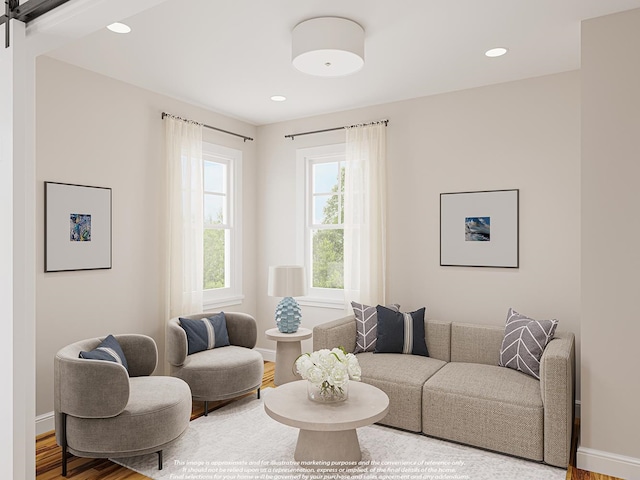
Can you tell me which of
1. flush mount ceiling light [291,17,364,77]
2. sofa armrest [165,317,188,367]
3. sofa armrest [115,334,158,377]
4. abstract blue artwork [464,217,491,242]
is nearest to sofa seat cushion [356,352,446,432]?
abstract blue artwork [464,217,491,242]

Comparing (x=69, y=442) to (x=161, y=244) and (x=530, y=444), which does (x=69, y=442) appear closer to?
(x=161, y=244)

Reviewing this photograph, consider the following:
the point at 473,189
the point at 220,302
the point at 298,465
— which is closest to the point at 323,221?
the point at 220,302

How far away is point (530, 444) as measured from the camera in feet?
9.59

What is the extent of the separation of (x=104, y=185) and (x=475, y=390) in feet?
10.8

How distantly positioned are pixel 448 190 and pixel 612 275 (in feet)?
5.72

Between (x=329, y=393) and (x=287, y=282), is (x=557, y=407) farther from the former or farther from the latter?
(x=287, y=282)

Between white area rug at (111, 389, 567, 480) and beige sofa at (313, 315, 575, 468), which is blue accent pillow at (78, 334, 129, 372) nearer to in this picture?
white area rug at (111, 389, 567, 480)

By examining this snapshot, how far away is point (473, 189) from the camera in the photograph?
4.15m

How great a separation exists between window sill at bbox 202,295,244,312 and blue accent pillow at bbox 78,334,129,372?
1510 mm

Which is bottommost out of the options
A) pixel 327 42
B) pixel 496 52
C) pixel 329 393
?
pixel 329 393

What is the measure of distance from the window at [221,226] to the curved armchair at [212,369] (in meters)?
1.02

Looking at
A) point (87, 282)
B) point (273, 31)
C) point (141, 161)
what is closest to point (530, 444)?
point (273, 31)

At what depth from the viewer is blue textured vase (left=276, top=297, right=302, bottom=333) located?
4457 mm

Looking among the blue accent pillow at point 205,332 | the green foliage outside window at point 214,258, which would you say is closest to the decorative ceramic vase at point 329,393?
the blue accent pillow at point 205,332
